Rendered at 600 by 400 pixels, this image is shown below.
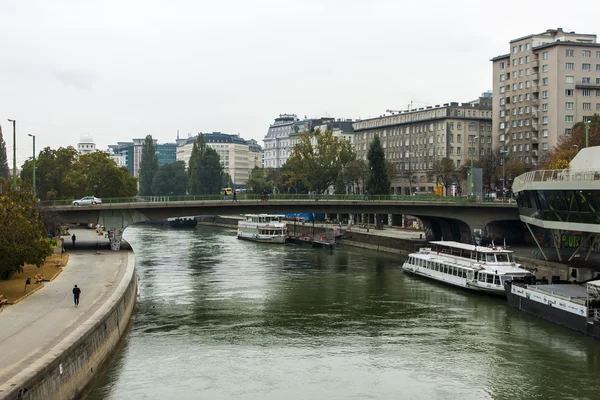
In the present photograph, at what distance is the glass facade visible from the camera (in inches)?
2111

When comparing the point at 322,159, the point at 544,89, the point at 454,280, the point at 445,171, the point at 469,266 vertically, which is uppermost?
the point at 544,89

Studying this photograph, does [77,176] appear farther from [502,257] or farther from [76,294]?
[76,294]

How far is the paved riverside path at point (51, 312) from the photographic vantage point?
29984 mm

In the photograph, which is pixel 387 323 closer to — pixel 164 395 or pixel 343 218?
pixel 164 395

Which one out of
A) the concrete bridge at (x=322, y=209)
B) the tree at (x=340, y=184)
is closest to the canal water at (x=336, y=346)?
the concrete bridge at (x=322, y=209)

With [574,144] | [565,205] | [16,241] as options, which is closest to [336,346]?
[16,241]

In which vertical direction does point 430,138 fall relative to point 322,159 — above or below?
above

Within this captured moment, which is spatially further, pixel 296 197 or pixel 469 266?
pixel 296 197

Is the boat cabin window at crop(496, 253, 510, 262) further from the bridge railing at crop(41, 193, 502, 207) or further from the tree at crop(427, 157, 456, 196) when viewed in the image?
the tree at crop(427, 157, 456, 196)

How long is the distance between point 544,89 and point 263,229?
2095 inches

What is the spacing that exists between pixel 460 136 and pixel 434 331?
108 meters

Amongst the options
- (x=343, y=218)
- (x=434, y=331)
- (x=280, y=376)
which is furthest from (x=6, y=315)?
(x=343, y=218)

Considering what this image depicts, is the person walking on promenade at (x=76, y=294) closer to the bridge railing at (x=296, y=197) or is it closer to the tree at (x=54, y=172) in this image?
the bridge railing at (x=296, y=197)

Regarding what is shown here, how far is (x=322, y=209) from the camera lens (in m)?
90.4
